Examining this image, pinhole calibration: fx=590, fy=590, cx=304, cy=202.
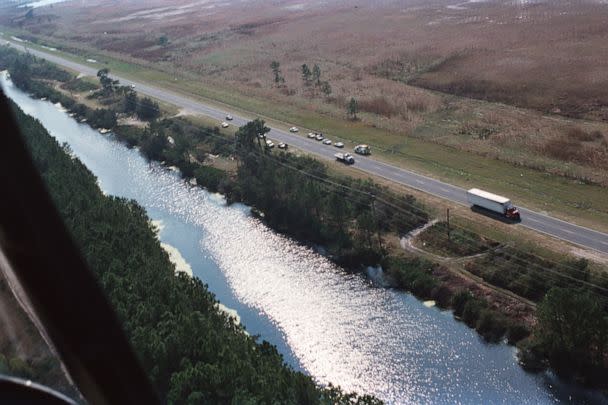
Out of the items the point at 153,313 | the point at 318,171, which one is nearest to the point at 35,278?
the point at 153,313

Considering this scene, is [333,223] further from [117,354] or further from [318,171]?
[117,354]

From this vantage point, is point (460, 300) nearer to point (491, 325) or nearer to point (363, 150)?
point (491, 325)

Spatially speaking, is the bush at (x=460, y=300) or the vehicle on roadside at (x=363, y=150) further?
the vehicle on roadside at (x=363, y=150)

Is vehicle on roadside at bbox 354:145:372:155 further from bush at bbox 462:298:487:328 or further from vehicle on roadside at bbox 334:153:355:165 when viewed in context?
bush at bbox 462:298:487:328

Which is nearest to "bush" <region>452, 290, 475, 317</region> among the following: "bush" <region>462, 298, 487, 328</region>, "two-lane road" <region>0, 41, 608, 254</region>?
"bush" <region>462, 298, 487, 328</region>

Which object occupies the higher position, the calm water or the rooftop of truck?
the rooftop of truck

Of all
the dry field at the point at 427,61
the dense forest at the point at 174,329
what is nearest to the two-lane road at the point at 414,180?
the dry field at the point at 427,61

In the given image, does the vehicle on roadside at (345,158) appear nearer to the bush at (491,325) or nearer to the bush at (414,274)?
the bush at (414,274)

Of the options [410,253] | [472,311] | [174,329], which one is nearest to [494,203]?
[410,253]
